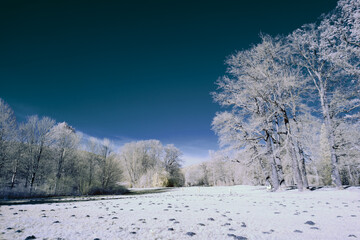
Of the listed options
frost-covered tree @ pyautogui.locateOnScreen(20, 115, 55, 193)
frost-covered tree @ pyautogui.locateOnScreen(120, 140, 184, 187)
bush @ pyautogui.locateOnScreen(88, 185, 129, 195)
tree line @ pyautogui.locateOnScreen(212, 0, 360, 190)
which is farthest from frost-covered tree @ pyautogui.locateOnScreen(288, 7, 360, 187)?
frost-covered tree @ pyautogui.locateOnScreen(120, 140, 184, 187)

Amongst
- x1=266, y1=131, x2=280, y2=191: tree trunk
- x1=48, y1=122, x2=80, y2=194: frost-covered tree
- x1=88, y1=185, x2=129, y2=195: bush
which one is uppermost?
x1=48, y1=122, x2=80, y2=194: frost-covered tree

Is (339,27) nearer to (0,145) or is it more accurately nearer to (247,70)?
(247,70)

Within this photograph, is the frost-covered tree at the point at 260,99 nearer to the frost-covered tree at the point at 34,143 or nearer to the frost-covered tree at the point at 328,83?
the frost-covered tree at the point at 328,83

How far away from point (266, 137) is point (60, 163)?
89.2 ft

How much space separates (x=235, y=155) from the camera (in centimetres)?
1606

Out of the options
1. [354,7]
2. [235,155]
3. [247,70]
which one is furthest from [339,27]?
[235,155]

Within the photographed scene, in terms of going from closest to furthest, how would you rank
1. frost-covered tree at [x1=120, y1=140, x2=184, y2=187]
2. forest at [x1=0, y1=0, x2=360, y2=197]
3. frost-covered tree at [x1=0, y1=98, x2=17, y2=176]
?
forest at [x1=0, y1=0, x2=360, y2=197], frost-covered tree at [x1=0, y1=98, x2=17, y2=176], frost-covered tree at [x1=120, y1=140, x2=184, y2=187]

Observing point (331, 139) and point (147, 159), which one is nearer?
point (331, 139)

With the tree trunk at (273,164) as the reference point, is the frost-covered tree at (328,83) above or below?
above

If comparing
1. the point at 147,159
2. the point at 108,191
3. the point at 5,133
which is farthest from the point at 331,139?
the point at 147,159

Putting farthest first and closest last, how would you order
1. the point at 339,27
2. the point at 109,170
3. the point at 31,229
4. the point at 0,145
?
the point at 109,170, the point at 0,145, the point at 339,27, the point at 31,229

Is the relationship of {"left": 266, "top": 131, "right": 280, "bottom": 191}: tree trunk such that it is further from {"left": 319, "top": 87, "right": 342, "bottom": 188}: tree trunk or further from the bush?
the bush

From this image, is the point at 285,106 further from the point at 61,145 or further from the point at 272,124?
the point at 61,145

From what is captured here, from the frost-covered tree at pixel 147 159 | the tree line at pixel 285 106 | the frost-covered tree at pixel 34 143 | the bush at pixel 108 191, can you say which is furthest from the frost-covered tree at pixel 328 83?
the frost-covered tree at pixel 147 159
